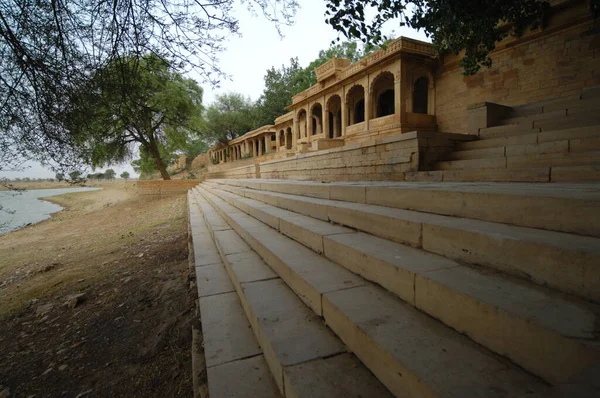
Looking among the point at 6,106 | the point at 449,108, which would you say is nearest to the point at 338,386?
the point at 6,106

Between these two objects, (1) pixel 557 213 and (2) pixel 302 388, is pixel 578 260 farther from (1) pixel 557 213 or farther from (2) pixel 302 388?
(2) pixel 302 388

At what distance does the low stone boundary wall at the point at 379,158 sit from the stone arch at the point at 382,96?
23.8ft

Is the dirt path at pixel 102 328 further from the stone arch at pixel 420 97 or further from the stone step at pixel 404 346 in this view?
the stone arch at pixel 420 97

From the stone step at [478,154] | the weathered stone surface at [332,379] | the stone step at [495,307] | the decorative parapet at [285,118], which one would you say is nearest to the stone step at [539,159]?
the stone step at [478,154]

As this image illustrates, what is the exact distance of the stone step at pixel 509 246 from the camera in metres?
1.05

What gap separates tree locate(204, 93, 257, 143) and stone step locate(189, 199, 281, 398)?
3609 cm

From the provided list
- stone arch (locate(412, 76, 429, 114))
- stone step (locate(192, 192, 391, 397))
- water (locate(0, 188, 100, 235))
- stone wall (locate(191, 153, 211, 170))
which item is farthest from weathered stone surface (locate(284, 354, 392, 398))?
stone wall (locate(191, 153, 211, 170))

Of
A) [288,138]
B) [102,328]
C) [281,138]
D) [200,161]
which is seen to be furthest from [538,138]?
[200,161]

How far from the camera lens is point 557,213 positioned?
140 cm

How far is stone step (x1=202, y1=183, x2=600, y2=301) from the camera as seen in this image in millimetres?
1055

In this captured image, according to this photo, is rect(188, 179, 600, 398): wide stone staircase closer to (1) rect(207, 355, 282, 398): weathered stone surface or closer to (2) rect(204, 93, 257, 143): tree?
(1) rect(207, 355, 282, 398): weathered stone surface

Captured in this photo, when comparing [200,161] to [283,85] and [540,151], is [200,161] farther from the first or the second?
[540,151]

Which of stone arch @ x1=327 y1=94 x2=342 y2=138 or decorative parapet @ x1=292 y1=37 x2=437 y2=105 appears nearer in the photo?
decorative parapet @ x1=292 y1=37 x2=437 y2=105

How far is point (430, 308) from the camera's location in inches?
53.2
